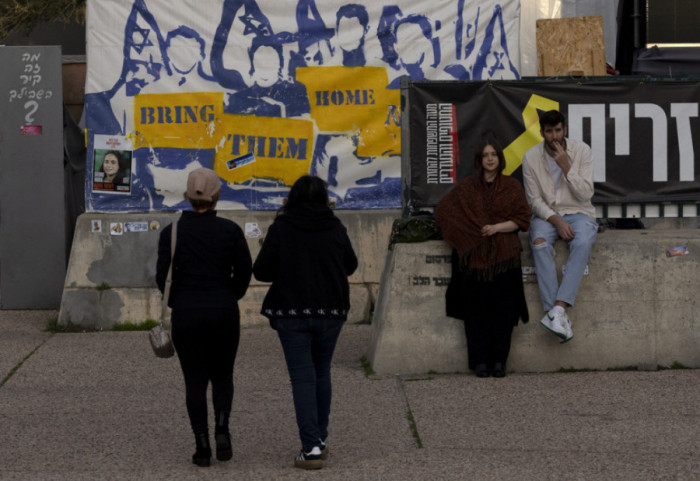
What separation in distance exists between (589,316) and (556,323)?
458 mm

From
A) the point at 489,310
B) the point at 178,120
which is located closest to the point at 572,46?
the point at 489,310

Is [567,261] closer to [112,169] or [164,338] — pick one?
[164,338]

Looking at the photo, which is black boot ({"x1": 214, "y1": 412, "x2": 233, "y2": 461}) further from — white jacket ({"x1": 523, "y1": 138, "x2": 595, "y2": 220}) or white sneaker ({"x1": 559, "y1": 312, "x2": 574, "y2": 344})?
white jacket ({"x1": 523, "y1": 138, "x2": 595, "y2": 220})

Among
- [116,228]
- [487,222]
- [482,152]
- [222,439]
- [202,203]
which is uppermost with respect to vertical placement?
[482,152]

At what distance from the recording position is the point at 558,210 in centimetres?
857

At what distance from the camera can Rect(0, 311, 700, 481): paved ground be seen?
6074 millimetres

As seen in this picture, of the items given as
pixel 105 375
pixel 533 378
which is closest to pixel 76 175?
pixel 105 375

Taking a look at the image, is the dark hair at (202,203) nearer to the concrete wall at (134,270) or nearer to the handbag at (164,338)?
the handbag at (164,338)

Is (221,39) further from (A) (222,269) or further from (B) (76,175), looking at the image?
(A) (222,269)

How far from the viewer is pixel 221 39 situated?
36.4 feet

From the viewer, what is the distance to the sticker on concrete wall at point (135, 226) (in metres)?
11.0

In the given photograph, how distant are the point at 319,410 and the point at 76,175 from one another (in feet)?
22.6

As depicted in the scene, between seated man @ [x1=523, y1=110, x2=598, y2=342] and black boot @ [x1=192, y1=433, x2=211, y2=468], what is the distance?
3.09 meters

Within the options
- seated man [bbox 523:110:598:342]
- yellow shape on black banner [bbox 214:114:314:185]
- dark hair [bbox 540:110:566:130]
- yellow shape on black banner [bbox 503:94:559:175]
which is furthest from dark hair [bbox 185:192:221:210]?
yellow shape on black banner [bbox 214:114:314:185]
